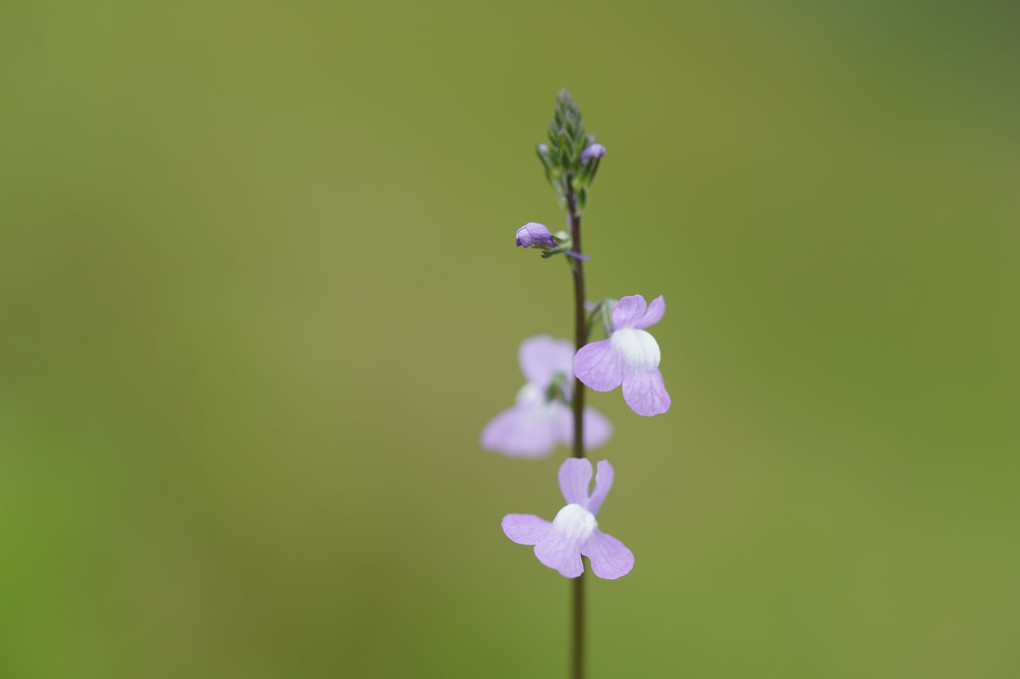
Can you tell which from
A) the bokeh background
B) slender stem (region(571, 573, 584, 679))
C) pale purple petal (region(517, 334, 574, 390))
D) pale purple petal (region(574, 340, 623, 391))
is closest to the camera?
pale purple petal (region(574, 340, 623, 391))

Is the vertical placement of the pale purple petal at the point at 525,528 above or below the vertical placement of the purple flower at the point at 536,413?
below

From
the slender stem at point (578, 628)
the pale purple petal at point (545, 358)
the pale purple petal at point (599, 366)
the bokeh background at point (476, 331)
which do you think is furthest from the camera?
the bokeh background at point (476, 331)

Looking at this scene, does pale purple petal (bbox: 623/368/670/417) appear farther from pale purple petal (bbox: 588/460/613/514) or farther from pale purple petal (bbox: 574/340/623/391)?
pale purple petal (bbox: 588/460/613/514)

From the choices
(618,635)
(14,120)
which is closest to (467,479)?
(618,635)

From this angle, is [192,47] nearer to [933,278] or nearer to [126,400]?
[126,400]

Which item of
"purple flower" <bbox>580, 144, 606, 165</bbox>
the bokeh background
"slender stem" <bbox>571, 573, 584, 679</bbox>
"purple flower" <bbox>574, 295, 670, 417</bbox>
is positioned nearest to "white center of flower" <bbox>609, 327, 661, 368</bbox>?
"purple flower" <bbox>574, 295, 670, 417</bbox>

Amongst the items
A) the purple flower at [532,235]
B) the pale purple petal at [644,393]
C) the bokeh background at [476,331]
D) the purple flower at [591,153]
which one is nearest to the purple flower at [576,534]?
the pale purple petal at [644,393]

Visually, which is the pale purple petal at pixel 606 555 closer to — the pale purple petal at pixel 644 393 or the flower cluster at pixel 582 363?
the flower cluster at pixel 582 363

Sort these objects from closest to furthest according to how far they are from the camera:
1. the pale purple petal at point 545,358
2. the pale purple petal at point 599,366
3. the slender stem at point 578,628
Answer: the pale purple petal at point 599,366, the slender stem at point 578,628, the pale purple petal at point 545,358
